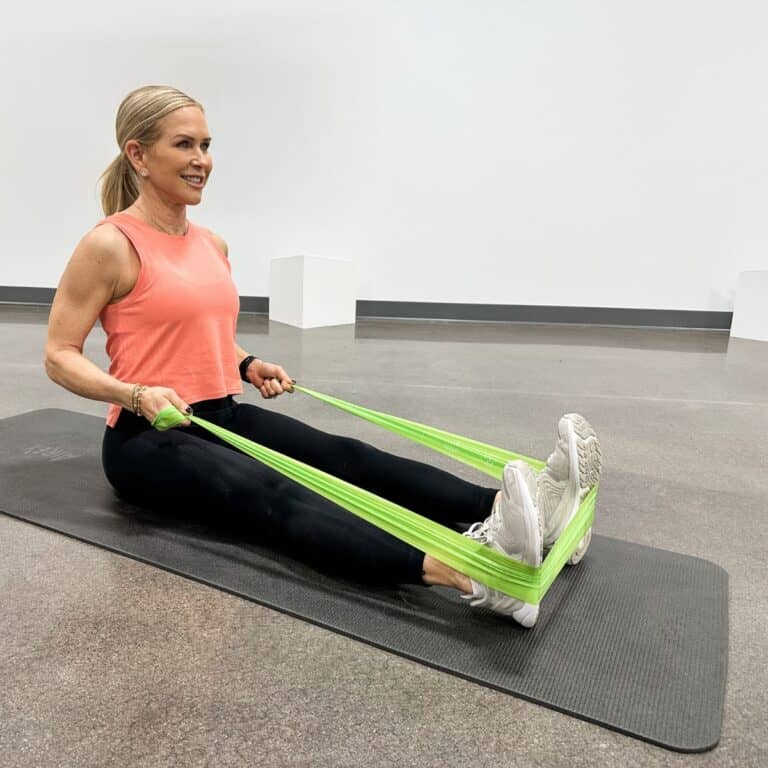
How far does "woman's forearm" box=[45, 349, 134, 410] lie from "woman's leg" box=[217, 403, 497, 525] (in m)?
0.32

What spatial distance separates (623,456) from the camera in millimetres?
2342

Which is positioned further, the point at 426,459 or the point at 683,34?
the point at 683,34

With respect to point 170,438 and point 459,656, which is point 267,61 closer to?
point 170,438

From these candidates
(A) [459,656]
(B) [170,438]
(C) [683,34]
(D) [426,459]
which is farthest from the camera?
(C) [683,34]

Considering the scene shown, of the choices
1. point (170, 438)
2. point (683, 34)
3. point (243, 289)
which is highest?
point (683, 34)

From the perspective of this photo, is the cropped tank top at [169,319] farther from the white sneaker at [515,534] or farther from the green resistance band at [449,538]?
the white sneaker at [515,534]

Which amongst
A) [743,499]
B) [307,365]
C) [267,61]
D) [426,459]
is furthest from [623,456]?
[267,61]

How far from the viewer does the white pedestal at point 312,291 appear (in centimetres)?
582

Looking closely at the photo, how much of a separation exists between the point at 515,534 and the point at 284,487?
1.75ft

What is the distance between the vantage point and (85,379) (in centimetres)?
147

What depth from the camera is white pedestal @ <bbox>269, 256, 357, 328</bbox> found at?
19.1 ft

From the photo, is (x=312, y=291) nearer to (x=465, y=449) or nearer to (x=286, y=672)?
(x=465, y=449)

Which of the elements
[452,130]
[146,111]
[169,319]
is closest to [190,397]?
[169,319]

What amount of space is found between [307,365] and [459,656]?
295 centimetres
